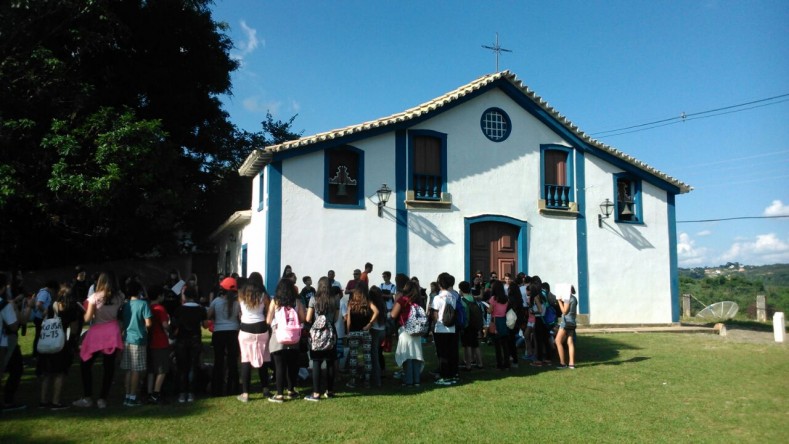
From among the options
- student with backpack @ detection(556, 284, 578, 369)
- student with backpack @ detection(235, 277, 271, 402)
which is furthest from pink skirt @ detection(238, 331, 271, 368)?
student with backpack @ detection(556, 284, 578, 369)

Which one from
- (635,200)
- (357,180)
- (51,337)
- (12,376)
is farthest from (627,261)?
(12,376)

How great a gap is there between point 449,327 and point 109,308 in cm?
473

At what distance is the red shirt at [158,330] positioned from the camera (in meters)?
7.68

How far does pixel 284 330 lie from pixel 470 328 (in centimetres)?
356

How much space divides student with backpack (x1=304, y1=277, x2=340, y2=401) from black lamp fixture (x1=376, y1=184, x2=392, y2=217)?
7932 millimetres

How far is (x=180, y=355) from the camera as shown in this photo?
7859 mm

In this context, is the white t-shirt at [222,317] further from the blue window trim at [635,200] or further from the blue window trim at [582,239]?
the blue window trim at [635,200]

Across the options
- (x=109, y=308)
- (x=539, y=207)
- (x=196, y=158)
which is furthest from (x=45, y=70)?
(x=539, y=207)

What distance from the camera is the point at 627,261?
18.9 m

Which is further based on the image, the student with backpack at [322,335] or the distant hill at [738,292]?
the distant hill at [738,292]

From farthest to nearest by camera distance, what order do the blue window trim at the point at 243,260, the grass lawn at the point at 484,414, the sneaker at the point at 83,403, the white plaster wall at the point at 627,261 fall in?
the white plaster wall at the point at 627,261 → the blue window trim at the point at 243,260 → the sneaker at the point at 83,403 → the grass lawn at the point at 484,414

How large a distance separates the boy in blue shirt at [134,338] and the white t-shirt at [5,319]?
3.92 feet

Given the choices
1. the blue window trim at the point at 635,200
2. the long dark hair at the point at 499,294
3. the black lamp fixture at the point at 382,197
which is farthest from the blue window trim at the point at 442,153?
the long dark hair at the point at 499,294

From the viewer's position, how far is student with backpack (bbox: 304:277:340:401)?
788 centimetres
